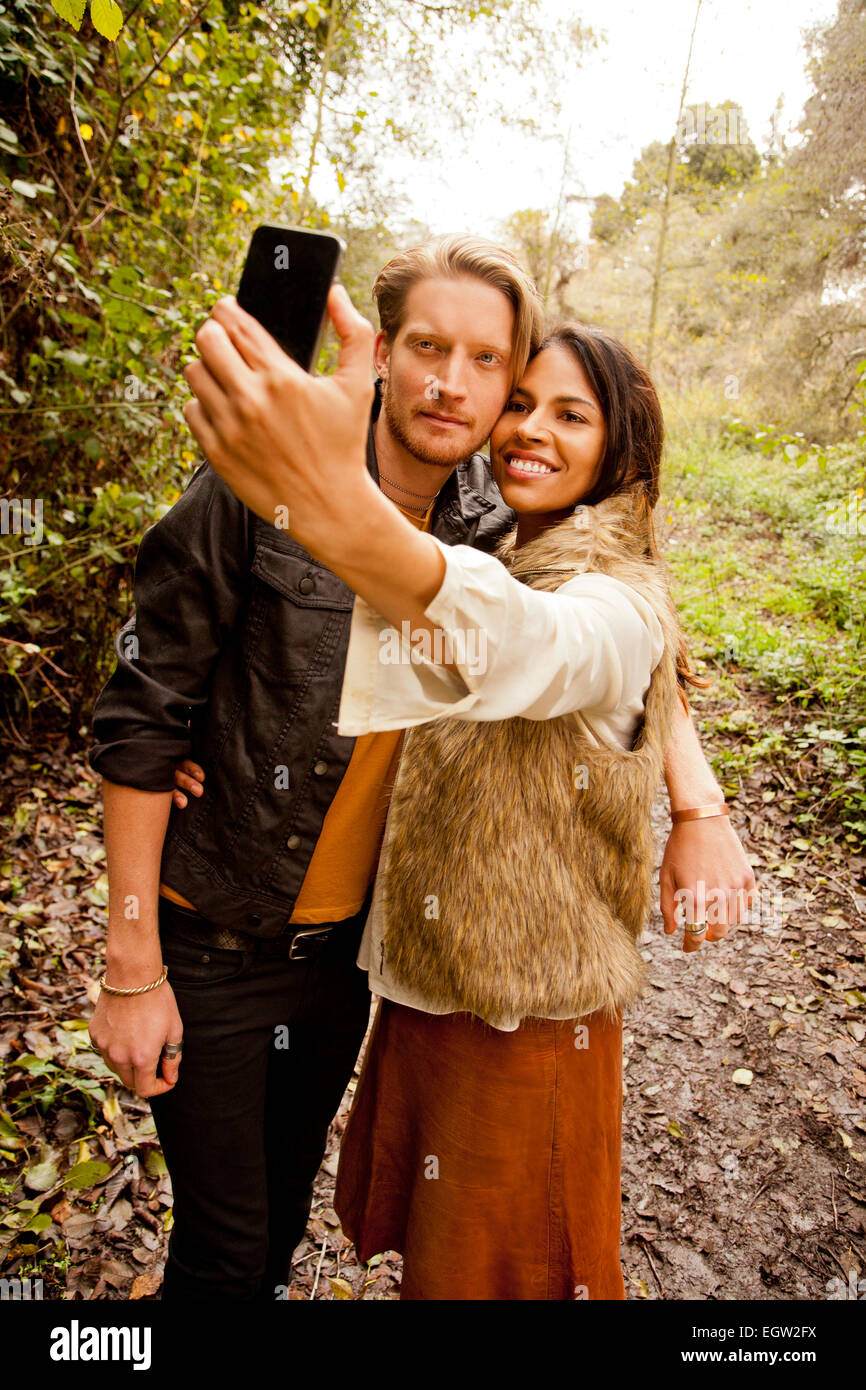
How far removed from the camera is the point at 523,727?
1.30 meters

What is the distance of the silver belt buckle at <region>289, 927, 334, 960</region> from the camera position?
161cm

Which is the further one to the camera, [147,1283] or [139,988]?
[147,1283]

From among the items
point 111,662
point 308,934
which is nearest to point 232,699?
point 308,934

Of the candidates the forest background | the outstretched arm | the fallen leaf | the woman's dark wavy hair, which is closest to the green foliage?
the forest background

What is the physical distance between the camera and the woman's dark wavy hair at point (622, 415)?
5.26 ft

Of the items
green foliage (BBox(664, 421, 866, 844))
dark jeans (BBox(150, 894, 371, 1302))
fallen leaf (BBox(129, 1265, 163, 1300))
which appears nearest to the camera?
dark jeans (BBox(150, 894, 371, 1302))

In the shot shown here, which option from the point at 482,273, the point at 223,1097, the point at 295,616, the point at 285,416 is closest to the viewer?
the point at 285,416

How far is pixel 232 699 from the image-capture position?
1517 millimetres

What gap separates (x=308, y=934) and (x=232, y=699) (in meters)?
0.54

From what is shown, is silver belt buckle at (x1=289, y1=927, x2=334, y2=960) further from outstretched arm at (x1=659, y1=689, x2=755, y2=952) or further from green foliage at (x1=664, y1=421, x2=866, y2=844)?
green foliage at (x1=664, y1=421, x2=866, y2=844)

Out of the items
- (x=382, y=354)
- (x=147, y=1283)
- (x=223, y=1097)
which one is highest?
(x=382, y=354)

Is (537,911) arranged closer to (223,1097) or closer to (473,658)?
(473,658)

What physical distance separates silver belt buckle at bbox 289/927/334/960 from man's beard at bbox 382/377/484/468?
3.48 ft
